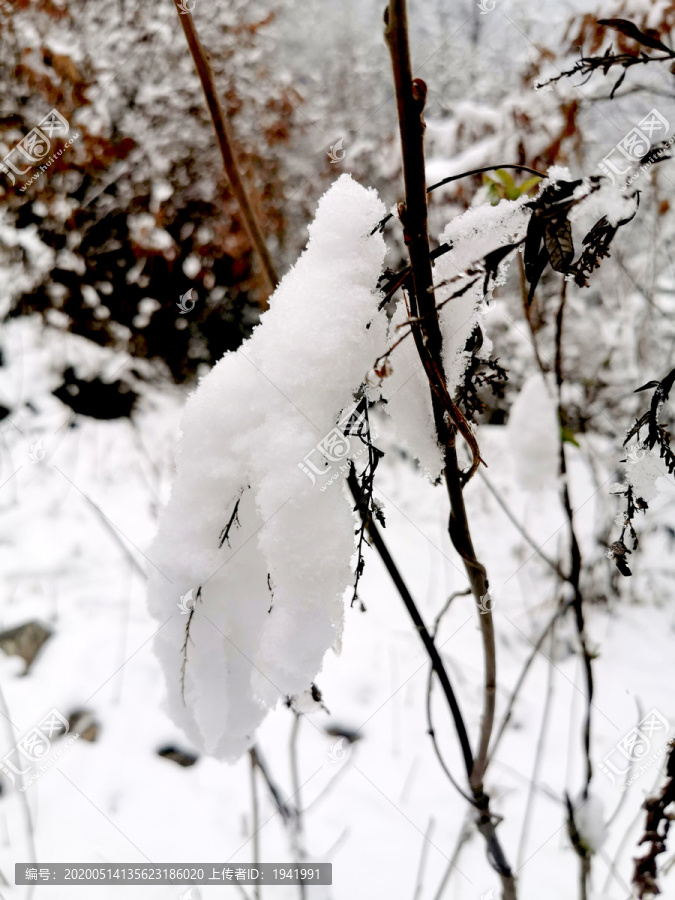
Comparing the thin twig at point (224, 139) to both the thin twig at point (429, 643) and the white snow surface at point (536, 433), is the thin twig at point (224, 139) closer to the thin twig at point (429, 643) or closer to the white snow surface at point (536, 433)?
the thin twig at point (429, 643)

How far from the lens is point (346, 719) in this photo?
6.15 ft

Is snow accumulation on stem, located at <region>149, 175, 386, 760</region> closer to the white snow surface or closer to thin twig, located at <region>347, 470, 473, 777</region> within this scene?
thin twig, located at <region>347, 470, 473, 777</region>

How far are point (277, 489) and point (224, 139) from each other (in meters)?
0.43

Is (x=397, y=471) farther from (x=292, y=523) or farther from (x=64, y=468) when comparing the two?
(x=292, y=523)

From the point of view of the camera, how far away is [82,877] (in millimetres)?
1269

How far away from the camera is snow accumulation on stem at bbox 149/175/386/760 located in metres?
0.48

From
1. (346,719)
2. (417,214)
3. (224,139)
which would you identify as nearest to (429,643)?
(417,214)

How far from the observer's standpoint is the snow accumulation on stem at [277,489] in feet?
1.56

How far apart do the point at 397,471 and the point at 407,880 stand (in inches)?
106

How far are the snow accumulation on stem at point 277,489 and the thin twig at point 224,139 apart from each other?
0.63ft

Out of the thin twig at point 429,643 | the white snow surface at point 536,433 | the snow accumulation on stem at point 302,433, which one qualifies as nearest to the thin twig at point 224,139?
→ the snow accumulation on stem at point 302,433

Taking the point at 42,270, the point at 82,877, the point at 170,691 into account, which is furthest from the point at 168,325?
the point at 170,691

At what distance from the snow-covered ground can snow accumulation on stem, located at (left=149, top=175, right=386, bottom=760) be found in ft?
0.23

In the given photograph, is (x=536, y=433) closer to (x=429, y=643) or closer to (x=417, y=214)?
(x=429, y=643)
